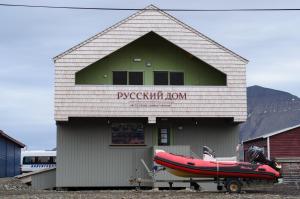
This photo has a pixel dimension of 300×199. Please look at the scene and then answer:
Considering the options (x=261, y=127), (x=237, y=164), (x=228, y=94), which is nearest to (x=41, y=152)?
(x=228, y=94)

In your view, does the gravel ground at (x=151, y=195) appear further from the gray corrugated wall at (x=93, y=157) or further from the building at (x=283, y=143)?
the building at (x=283, y=143)

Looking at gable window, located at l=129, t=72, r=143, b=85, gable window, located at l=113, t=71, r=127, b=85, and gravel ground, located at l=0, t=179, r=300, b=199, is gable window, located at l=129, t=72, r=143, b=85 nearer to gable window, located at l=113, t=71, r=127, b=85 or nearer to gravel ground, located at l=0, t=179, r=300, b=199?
gable window, located at l=113, t=71, r=127, b=85

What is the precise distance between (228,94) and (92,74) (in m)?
7.31

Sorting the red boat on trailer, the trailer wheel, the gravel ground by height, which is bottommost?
the gravel ground

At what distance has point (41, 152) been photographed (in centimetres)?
6003

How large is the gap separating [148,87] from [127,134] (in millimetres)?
2829

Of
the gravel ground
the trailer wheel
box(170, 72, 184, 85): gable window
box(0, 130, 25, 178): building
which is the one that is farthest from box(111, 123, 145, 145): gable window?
box(0, 130, 25, 178): building

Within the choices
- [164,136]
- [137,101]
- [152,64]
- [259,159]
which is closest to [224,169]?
[259,159]

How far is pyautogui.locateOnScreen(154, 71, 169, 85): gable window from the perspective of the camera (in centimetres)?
3288

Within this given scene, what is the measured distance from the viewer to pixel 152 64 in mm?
33031

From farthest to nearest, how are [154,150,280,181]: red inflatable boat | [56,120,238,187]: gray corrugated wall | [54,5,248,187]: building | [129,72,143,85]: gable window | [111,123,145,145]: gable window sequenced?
1. [129,72,143,85]: gable window
2. [111,123,145,145]: gable window
3. [56,120,238,187]: gray corrugated wall
4. [54,5,248,187]: building
5. [154,150,280,181]: red inflatable boat

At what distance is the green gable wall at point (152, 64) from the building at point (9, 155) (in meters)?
15.4

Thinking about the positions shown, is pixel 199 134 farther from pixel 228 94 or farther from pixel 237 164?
pixel 237 164

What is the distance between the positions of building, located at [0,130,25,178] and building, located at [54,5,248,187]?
51.3ft
